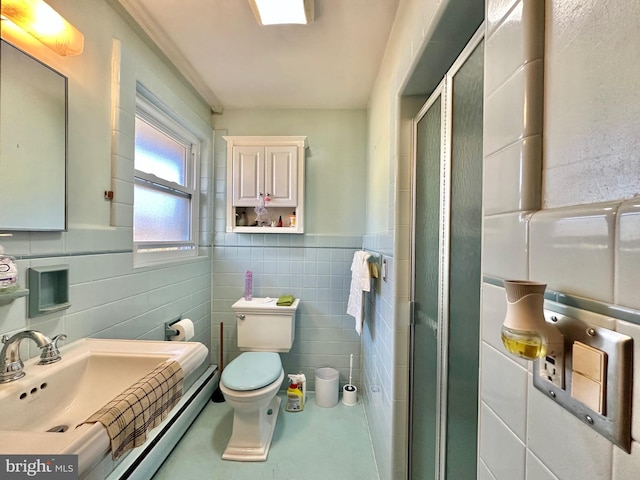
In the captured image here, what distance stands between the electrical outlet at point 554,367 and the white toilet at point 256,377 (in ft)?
5.18

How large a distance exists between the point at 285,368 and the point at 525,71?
2501 mm

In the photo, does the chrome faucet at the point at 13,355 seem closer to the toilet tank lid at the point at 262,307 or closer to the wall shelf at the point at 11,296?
the wall shelf at the point at 11,296

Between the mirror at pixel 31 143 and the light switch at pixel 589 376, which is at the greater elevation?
the mirror at pixel 31 143

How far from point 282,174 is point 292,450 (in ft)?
6.31

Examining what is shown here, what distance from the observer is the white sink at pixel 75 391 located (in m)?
0.62

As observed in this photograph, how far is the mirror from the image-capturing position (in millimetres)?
906

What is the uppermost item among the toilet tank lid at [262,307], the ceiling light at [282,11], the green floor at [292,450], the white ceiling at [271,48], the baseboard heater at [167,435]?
the white ceiling at [271,48]

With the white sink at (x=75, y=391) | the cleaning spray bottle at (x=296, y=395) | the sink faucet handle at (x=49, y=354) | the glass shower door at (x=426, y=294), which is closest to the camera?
the white sink at (x=75, y=391)

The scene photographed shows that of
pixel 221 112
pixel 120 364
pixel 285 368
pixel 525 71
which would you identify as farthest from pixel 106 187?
pixel 285 368

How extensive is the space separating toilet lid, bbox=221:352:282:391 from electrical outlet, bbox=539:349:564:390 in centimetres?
158

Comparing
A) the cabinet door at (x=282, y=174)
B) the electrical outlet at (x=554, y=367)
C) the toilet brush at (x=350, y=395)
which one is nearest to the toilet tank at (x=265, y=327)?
the toilet brush at (x=350, y=395)

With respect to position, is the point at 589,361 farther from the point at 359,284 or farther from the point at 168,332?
the point at 168,332

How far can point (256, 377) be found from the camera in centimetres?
175

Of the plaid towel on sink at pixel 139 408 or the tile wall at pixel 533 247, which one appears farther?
the plaid towel on sink at pixel 139 408
